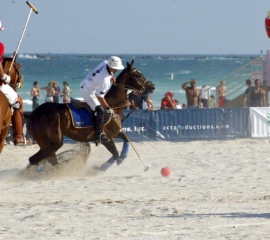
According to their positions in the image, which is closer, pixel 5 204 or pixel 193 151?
pixel 5 204

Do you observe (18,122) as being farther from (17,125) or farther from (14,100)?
(14,100)

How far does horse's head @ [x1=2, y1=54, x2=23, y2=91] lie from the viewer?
13273 millimetres

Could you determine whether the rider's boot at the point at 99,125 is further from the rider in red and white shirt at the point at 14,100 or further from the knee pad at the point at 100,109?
the rider in red and white shirt at the point at 14,100

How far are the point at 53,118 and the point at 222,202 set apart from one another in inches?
172

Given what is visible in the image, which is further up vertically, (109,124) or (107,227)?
(109,124)

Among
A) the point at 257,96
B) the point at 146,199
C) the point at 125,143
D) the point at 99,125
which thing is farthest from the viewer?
the point at 257,96

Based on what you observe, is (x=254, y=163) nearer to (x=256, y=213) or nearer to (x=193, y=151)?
(x=193, y=151)

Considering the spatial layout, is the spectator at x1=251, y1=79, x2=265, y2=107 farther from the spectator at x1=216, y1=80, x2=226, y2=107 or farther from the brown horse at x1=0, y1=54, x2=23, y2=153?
the brown horse at x1=0, y1=54, x2=23, y2=153

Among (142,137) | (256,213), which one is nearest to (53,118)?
(256,213)

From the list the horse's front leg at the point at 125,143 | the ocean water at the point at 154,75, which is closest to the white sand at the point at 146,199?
the horse's front leg at the point at 125,143

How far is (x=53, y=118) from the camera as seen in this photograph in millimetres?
14734

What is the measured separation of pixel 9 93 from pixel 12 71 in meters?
0.49

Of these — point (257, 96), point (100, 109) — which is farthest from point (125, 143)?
point (257, 96)

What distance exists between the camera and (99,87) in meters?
14.7
